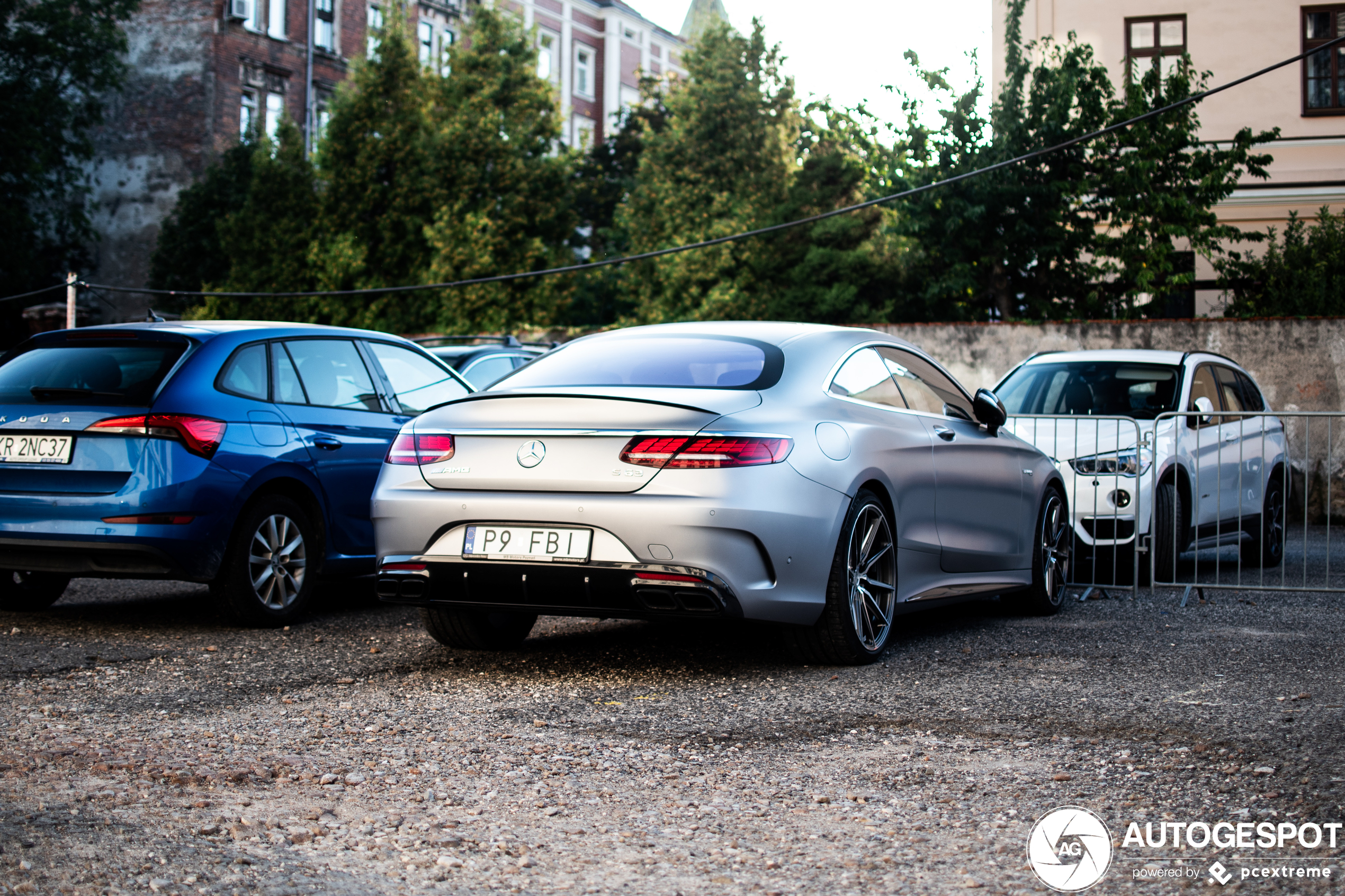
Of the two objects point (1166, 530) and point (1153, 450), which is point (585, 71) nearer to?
point (1166, 530)

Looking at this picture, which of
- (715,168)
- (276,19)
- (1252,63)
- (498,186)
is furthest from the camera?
(276,19)

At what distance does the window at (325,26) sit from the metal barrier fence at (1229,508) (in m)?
37.2

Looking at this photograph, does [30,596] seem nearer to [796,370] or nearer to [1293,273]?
[796,370]

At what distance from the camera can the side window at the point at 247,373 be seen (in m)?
7.11

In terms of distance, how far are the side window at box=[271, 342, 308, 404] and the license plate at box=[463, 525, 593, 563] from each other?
2417 millimetres

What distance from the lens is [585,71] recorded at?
5991 cm

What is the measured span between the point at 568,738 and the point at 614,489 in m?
1.07

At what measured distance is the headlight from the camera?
9.30m

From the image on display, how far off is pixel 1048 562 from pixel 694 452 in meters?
3.50

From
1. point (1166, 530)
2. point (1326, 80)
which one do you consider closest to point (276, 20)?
point (1326, 80)

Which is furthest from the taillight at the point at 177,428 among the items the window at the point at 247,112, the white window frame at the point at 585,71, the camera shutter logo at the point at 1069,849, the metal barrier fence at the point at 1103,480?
the white window frame at the point at 585,71

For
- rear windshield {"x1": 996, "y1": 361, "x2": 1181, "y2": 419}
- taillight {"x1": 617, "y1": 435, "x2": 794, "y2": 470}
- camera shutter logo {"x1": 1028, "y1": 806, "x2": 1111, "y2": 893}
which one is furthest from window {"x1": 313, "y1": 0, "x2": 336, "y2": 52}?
camera shutter logo {"x1": 1028, "y1": 806, "x2": 1111, "y2": 893}

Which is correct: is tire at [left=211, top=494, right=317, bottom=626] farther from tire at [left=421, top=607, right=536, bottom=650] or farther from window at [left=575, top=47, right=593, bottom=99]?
window at [left=575, top=47, right=593, bottom=99]

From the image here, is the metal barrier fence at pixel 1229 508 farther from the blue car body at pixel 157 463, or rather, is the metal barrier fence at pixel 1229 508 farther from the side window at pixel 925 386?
the blue car body at pixel 157 463
